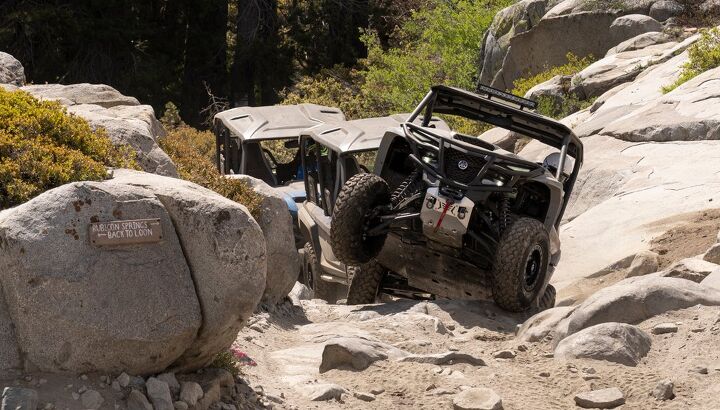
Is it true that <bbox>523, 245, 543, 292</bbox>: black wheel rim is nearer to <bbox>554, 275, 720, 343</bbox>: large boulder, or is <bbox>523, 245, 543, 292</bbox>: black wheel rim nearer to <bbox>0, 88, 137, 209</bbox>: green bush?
<bbox>554, 275, 720, 343</bbox>: large boulder

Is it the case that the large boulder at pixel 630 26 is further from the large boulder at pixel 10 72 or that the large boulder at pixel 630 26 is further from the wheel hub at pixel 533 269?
the large boulder at pixel 10 72

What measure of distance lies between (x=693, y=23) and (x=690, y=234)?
1283cm

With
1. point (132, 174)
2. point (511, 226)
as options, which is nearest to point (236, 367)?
point (132, 174)

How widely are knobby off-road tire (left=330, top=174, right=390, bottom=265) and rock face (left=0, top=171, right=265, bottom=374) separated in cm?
421

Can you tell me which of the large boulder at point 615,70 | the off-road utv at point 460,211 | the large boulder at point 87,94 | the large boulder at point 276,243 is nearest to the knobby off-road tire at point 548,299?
the off-road utv at point 460,211

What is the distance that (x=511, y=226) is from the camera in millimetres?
10602

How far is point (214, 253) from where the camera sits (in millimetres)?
6637

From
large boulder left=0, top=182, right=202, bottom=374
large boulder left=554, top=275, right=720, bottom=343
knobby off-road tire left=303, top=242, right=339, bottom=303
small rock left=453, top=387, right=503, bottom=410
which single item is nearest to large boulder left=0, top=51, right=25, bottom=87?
knobby off-road tire left=303, top=242, right=339, bottom=303

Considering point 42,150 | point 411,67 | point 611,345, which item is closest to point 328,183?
point 611,345

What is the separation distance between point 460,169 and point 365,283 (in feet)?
6.35

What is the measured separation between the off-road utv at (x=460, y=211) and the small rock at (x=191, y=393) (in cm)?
421

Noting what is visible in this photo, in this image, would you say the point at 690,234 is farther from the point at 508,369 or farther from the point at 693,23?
the point at 693,23

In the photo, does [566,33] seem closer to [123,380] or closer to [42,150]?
[42,150]

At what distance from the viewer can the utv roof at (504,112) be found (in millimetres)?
11812
